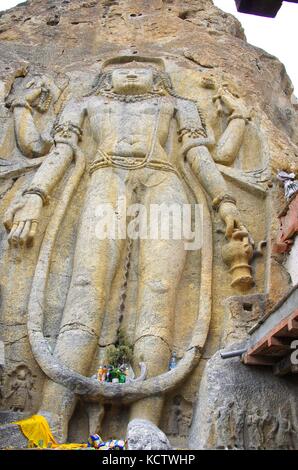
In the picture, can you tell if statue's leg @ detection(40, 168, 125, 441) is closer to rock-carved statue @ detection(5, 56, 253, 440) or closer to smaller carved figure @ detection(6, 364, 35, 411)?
rock-carved statue @ detection(5, 56, 253, 440)

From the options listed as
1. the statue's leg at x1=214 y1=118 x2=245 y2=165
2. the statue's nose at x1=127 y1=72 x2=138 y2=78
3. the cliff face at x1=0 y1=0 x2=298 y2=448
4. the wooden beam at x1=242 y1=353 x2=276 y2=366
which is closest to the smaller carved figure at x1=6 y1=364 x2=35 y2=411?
the cliff face at x1=0 y1=0 x2=298 y2=448

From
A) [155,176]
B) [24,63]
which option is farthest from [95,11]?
[155,176]

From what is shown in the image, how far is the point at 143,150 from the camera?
29.9 feet

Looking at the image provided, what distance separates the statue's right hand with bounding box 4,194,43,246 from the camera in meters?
8.07

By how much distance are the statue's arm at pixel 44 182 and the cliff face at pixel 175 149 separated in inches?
8.3

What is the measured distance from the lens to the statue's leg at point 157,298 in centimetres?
692

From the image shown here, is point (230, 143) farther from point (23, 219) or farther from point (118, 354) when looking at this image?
point (118, 354)

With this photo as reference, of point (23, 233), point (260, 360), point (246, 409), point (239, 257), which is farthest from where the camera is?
point (23, 233)

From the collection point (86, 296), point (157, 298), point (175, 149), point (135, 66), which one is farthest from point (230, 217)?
point (135, 66)

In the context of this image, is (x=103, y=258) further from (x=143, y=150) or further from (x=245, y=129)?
(x=245, y=129)

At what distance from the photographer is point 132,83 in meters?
10.2

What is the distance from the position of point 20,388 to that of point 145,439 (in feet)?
7.08

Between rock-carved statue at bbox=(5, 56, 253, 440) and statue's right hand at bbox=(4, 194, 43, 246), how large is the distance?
0.02 m
